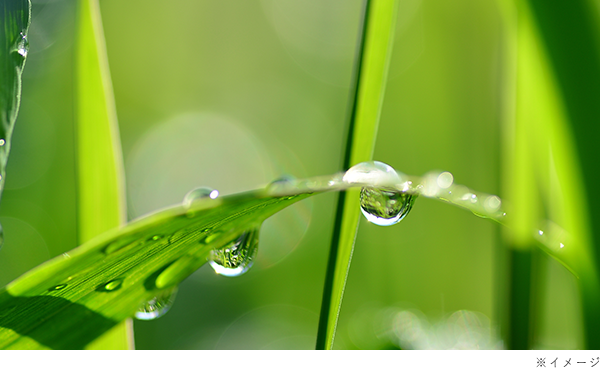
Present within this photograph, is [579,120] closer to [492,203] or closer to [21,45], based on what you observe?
[492,203]

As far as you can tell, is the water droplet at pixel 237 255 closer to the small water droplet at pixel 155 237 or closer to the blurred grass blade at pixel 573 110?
the small water droplet at pixel 155 237

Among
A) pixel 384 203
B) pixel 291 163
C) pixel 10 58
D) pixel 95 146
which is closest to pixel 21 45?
pixel 10 58

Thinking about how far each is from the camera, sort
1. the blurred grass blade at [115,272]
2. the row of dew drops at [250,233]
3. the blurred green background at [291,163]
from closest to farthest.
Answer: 1. the blurred grass blade at [115,272]
2. the row of dew drops at [250,233]
3. the blurred green background at [291,163]

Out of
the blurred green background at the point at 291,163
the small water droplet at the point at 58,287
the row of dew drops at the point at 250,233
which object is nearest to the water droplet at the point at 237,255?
the row of dew drops at the point at 250,233

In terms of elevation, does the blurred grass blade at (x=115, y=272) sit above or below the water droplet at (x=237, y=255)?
below

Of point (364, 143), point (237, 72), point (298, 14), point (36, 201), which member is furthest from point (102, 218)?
point (298, 14)

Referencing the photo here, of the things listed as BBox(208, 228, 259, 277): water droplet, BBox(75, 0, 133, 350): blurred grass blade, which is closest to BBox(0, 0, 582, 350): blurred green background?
BBox(75, 0, 133, 350): blurred grass blade

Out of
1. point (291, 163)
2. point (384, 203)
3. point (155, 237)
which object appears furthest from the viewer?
point (291, 163)
